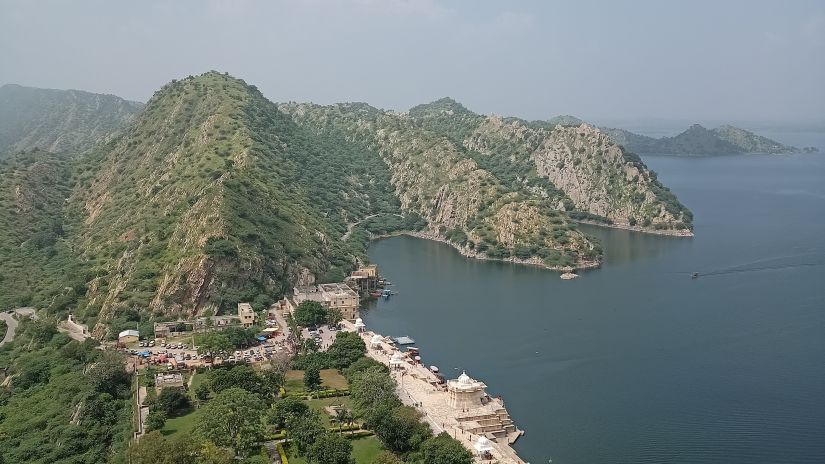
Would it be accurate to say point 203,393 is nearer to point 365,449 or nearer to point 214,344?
point 214,344

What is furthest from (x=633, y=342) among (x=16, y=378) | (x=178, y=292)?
(x=16, y=378)

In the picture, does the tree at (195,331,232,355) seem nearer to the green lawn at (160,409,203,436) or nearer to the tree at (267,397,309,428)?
the green lawn at (160,409,203,436)

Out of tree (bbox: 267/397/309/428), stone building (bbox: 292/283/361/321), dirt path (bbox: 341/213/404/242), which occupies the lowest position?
tree (bbox: 267/397/309/428)

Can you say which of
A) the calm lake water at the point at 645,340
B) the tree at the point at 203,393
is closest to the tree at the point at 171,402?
the tree at the point at 203,393

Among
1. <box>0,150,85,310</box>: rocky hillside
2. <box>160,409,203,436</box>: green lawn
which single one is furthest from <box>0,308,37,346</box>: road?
<box>160,409,203,436</box>: green lawn

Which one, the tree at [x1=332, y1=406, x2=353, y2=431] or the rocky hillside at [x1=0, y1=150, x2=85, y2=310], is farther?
the rocky hillside at [x1=0, y1=150, x2=85, y2=310]

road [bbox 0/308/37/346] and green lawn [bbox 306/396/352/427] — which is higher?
road [bbox 0/308/37/346]
